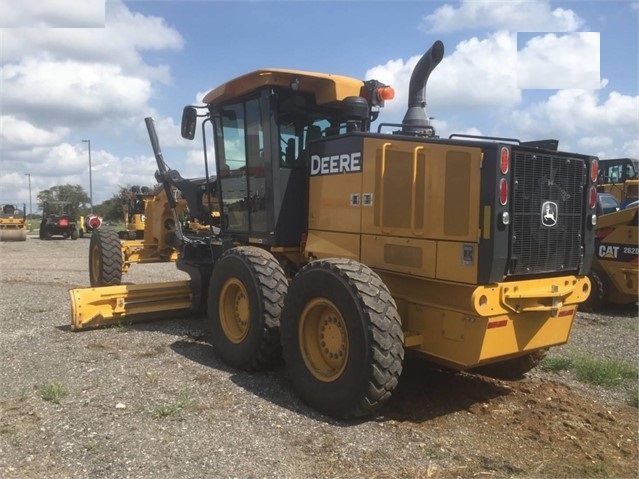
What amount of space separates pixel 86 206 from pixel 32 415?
52661 mm

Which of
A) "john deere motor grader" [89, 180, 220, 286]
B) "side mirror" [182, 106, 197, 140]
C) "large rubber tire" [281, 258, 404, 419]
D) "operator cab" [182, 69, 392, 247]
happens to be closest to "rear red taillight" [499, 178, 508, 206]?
"large rubber tire" [281, 258, 404, 419]

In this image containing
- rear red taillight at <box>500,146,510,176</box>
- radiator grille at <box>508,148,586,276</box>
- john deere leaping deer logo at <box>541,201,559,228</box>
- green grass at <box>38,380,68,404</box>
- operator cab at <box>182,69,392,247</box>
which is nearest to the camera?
rear red taillight at <box>500,146,510,176</box>

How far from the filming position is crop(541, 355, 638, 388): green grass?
5914 mm

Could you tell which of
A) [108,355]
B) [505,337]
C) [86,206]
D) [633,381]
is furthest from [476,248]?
[86,206]

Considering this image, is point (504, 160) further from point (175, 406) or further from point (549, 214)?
point (175, 406)

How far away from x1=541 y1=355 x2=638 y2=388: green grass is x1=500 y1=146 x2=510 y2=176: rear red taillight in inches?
108

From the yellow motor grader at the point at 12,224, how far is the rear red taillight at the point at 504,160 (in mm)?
30618

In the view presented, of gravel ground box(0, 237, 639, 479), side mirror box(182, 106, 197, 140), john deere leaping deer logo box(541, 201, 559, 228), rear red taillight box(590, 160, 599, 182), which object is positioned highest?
side mirror box(182, 106, 197, 140)

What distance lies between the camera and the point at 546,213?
4785 mm

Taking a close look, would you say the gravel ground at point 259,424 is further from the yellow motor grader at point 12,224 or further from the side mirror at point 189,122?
the yellow motor grader at point 12,224

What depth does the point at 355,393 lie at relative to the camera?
14.8 ft

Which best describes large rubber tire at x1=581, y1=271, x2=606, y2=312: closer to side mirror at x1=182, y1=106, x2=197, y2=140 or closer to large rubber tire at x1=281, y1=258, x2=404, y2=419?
large rubber tire at x1=281, y1=258, x2=404, y2=419

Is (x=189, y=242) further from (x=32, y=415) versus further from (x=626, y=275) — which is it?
(x=626, y=275)

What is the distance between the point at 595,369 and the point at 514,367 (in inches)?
37.2
